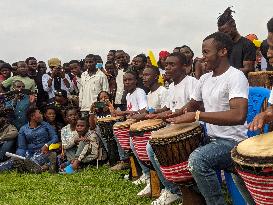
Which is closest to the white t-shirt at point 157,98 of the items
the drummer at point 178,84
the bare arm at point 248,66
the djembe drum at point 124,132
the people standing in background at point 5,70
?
the djembe drum at point 124,132

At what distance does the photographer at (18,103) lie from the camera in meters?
9.62

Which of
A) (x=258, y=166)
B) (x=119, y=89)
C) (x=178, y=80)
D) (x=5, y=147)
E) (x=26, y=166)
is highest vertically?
(x=178, y=80)

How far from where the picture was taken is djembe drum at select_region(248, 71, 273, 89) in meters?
5.10

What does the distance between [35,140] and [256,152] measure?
21.9 feet

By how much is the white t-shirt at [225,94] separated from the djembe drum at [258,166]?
2.83 feet

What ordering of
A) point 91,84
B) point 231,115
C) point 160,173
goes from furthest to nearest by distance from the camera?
point 91,84 < point 160,173 < point 231,115

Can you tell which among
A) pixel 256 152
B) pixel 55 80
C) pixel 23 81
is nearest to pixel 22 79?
pixel 23 81

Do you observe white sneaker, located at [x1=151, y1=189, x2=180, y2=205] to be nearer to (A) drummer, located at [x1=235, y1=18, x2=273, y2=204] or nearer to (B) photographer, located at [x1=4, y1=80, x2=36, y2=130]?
(A) drummer, located at [x1=235, y1=18, x2=273, y2=204]

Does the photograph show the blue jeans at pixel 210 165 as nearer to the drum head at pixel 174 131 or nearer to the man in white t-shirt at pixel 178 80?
the drum head at pixel 174 131

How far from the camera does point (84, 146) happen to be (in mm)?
8453

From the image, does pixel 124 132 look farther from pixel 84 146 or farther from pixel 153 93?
pixel 84 146

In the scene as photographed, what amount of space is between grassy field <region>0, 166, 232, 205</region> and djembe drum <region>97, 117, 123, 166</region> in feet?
0.77

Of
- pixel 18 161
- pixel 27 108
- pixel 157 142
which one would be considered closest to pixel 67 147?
pixel 18 161

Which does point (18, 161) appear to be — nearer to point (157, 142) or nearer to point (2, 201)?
point (2, 201)
